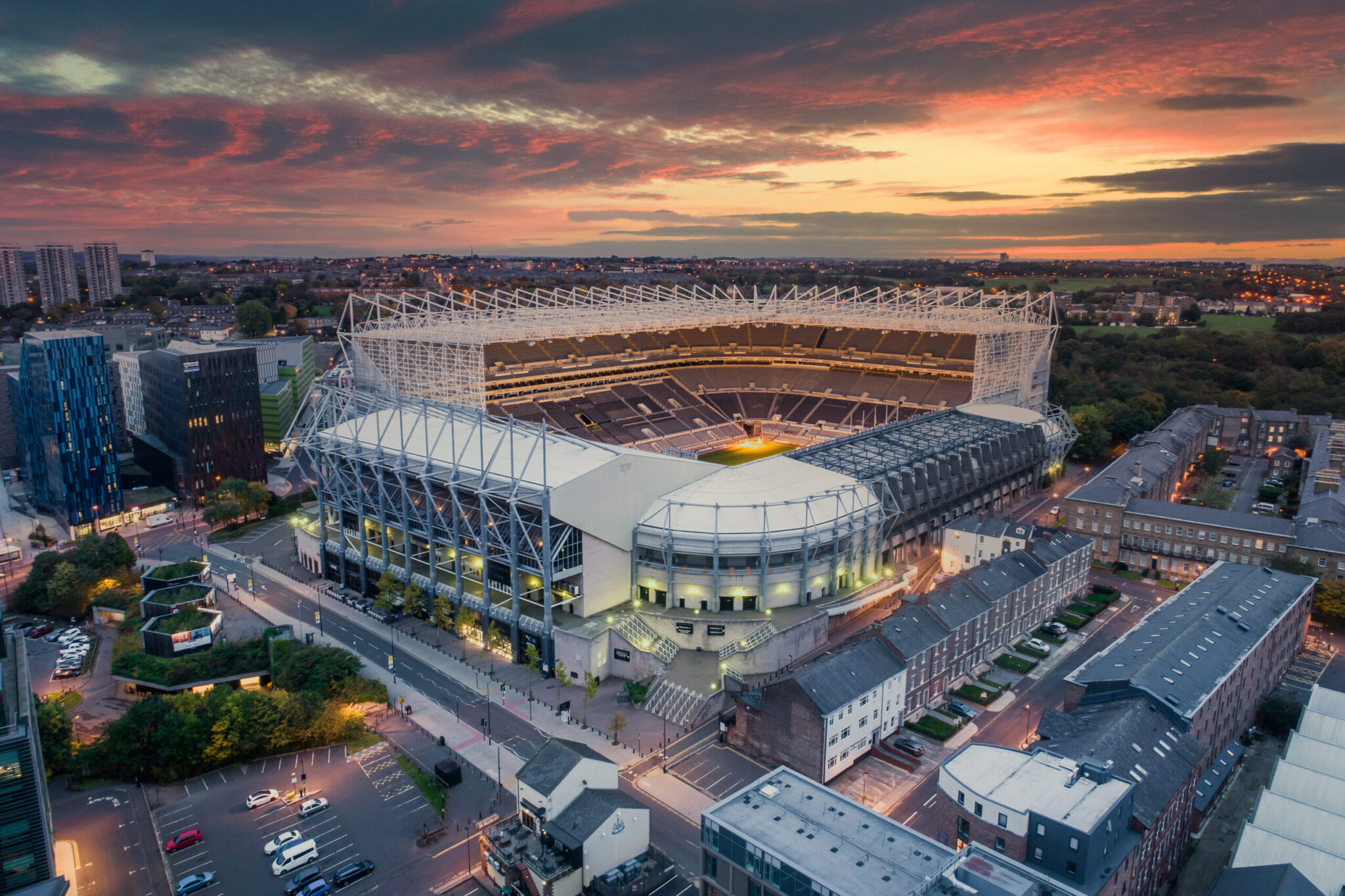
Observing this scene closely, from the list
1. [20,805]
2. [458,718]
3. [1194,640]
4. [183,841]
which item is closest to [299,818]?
[183,841]

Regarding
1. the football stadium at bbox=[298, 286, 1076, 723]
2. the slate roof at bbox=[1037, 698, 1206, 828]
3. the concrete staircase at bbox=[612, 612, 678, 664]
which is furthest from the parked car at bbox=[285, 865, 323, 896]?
the slate roof at bbox=[1037, 698, 1206, 828]

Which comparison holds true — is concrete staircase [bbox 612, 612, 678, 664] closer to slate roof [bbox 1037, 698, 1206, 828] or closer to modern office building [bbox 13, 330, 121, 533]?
slate roof [bbox 1037, 698, 1206, 828]

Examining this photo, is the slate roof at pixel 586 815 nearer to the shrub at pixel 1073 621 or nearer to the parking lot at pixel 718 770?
the parking lot at pixel 718 770

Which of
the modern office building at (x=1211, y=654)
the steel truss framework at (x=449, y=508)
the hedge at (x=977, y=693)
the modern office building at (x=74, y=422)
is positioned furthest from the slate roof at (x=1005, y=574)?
the modern office building at (x=74, y=422)

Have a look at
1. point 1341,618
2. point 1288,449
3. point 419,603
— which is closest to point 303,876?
point 419,603

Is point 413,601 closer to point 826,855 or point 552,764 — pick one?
point 552,764
